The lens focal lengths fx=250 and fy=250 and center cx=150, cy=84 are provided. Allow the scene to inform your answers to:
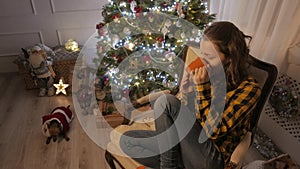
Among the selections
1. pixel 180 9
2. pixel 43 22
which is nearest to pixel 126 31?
pixel 180 9

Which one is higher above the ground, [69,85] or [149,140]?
[149,140]

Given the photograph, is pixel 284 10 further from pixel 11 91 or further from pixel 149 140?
pixel 11 91

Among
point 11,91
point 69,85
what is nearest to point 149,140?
point 69,85

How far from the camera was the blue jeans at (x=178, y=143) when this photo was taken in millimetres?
1193

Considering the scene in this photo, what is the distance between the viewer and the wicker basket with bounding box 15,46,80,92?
2.50m

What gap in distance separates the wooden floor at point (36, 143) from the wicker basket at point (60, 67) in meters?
0.19

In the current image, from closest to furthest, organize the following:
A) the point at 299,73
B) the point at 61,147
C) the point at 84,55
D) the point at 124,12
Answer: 1. the point at 299,73
2. the point at 124,12
3. the point at 61,147
4. the point at 84,55

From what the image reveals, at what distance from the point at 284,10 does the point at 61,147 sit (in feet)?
5.88

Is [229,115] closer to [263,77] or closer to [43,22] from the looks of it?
[263,77]

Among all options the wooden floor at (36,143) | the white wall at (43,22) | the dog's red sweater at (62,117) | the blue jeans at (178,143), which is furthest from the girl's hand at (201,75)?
the white wall at (43,22)

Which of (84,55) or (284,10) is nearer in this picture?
(284,10)

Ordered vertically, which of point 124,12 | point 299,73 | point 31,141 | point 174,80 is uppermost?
point 124,12

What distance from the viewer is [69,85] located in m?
2.60

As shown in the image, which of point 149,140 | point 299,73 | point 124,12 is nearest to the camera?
point 149,140
